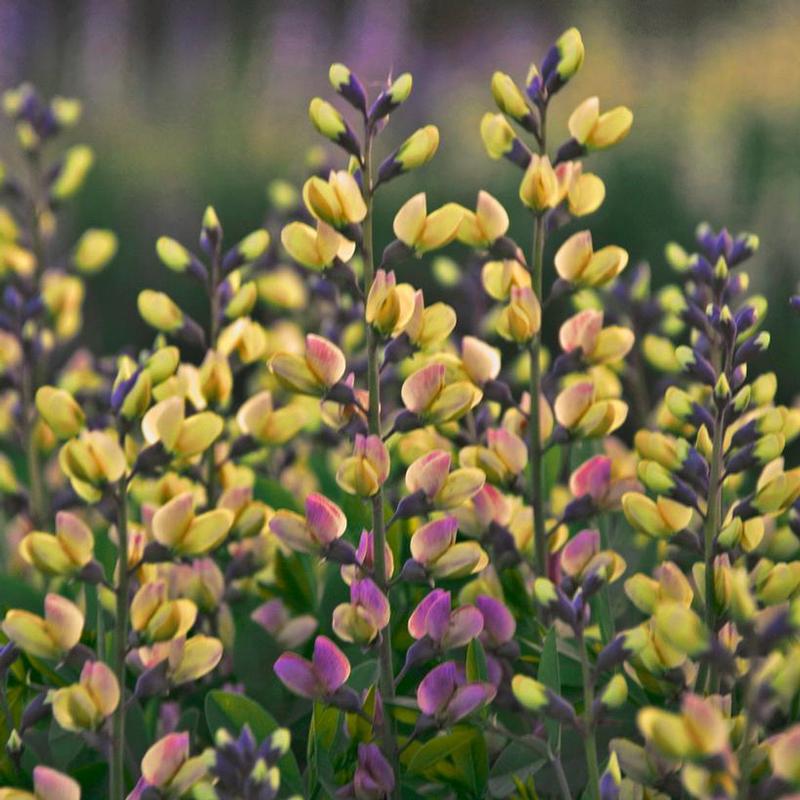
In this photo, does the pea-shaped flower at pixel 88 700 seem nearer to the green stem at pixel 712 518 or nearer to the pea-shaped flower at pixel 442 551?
the pea-shaped flower at pixel 442 551

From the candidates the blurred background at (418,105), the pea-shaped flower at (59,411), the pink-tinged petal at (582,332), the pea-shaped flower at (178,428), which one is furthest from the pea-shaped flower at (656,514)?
the blurred background at (418,105)

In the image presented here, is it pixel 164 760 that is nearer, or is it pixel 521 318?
pixel 164 760

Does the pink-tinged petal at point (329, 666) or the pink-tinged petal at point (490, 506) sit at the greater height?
the pink-tinged petal at point (490, 506)

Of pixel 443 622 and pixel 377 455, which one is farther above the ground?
pixel 377 455

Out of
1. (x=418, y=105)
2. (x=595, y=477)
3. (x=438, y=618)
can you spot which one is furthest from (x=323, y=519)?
(x=418, y=105)

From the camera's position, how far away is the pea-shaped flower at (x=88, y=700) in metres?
0.92

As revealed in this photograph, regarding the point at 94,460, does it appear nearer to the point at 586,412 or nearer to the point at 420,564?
the point at 420,564

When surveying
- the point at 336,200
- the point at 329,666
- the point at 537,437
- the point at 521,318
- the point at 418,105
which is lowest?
the point at 329,666

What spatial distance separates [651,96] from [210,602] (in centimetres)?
495

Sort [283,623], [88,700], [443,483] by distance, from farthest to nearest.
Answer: [283,623], [443,483], [88,700]

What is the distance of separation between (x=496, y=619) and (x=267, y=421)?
34 cm

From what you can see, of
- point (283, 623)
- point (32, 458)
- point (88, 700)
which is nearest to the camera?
point (88, 700)

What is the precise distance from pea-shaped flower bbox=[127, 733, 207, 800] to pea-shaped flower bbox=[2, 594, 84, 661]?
4.0 inches

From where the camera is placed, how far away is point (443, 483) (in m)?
1.02
